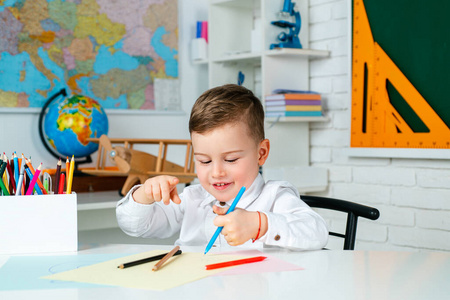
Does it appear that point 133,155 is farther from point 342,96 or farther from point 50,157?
point 342,96

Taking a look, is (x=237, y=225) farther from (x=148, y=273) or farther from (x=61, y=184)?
(x=61, y=184)

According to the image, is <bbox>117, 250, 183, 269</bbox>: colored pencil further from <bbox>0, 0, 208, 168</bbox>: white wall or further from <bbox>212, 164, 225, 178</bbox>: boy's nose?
<bbox>0, 0, 208, 168</bbox>: white wall

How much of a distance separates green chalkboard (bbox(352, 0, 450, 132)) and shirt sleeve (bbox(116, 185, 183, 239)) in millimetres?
1244

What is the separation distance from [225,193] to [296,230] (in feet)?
0.67

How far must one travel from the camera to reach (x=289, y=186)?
4.17 feet

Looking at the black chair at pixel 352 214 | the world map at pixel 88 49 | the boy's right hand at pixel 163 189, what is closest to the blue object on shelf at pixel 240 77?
the world map at pixel 88 49

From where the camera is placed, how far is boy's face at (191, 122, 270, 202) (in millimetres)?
1169

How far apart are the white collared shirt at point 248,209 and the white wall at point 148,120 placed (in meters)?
1.21

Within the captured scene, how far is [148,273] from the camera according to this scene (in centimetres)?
87

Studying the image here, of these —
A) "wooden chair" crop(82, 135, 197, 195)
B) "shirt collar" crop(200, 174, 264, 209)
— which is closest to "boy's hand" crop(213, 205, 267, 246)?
"shirt collar" crop(200, 174, 264, 209)

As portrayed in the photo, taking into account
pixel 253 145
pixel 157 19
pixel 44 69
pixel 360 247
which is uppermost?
pixel 157 19

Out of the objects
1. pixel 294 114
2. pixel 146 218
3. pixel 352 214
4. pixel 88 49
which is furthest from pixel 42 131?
pixel 352 214

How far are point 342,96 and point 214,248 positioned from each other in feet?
5.18

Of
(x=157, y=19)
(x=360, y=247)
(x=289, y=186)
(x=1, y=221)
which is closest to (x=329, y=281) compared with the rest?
(x=289, y=186)
